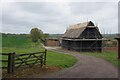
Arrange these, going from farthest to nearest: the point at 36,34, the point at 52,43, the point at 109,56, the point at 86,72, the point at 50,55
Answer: the point at 36,34 < the point at 52,43 < the point at 50,55 < the point at 109,56 < the point at 86,72

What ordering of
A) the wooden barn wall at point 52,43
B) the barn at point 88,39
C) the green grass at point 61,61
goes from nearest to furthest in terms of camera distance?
the green grass at point 61,61 < the barn at point 88,39 < the wooden barn wall at point 52,43

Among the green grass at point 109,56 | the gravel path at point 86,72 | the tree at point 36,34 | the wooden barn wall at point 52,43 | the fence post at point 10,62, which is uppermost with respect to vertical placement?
the tree at point 36,34

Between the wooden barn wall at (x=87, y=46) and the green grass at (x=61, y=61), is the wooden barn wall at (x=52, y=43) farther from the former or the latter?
the green grass at (x=61, y=61)

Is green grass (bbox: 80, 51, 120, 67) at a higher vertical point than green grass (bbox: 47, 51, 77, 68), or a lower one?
lower

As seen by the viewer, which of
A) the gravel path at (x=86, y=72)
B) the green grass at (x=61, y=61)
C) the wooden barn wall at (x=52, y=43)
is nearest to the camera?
the gravel path at (x=86, y=72)

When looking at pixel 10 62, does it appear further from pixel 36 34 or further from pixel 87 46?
pixel 36 34

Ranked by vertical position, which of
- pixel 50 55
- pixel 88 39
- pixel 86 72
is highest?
pixel 88 39

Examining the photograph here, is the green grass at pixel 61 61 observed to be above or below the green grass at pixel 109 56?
above

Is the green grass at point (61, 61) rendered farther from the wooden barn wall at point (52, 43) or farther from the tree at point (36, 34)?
the tree at point (36, 34)

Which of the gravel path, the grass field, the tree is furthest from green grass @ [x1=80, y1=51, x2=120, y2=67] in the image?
the tree

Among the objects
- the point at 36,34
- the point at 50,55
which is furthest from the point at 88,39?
the point at 36,34

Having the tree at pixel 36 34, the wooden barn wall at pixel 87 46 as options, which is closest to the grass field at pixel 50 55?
the wooden barn wall at pixel 87 46

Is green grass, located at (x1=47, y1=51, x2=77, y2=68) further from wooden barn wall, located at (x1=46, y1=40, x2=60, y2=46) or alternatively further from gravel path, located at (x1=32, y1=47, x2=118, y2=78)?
wooden barn wall, located at (x1=46, y1=40, x2=60, y2=46)

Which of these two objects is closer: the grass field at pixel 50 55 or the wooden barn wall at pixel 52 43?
the grass field at pixel 50 55
